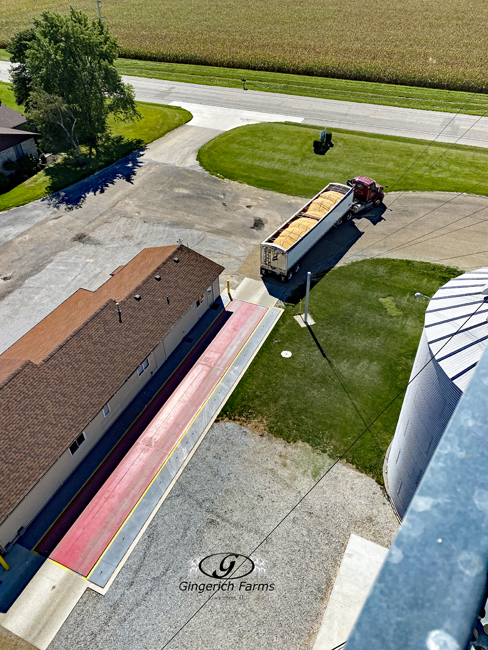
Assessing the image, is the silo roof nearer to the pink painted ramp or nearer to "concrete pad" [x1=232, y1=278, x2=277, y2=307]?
the pink painted ramp

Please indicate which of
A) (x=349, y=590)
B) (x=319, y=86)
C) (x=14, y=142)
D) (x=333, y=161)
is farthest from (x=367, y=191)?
(x=14, y=142)

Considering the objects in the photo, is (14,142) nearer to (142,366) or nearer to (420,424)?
(142,366)

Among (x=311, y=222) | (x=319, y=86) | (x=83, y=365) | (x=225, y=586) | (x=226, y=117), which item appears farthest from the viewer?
(x=319, y=86)

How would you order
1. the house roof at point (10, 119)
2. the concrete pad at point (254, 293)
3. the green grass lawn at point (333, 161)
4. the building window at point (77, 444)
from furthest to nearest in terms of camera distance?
1. the house roof at point (10, 119)
2. the green grass lawn at point (333, 161)
3. the concrete pad at point (254, 293)
4. the building window at point (77, 444)

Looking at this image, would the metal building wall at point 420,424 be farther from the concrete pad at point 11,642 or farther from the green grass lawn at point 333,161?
the green grass lawn at point 333,161

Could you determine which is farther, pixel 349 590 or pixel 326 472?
pixel 326 472

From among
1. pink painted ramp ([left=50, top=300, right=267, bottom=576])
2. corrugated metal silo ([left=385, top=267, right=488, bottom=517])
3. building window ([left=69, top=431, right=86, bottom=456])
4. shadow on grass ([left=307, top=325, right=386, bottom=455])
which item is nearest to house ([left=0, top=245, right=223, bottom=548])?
building window ([left=69, top=431, right=86, bottom=456])
